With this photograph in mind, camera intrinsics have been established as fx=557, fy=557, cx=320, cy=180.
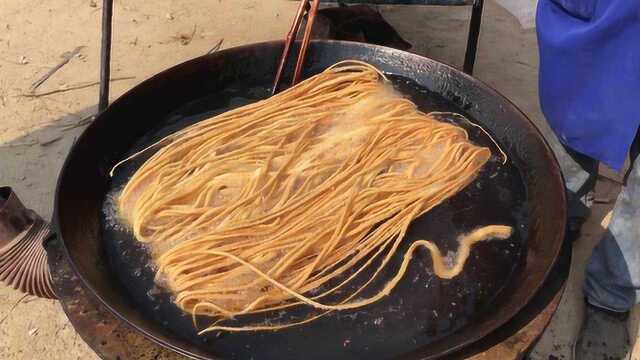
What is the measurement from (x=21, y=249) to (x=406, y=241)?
57.0 inches

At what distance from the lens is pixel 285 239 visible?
1623 mm

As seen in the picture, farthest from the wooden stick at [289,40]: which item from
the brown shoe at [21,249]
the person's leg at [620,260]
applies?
the person's leg at [620,260]

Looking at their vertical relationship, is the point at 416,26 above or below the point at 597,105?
below

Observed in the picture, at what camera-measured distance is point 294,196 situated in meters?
1.76

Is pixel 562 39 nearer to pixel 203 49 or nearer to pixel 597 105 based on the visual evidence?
pixel 597 105

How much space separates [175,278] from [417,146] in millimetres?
932

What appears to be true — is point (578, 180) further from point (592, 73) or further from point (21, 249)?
point (21, 249)

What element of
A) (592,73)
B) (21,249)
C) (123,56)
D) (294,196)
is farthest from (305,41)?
(123,56)

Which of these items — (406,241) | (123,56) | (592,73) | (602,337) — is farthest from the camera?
(123,56)

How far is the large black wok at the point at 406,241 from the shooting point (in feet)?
4.65

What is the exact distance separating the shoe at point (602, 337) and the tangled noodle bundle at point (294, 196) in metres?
1.19

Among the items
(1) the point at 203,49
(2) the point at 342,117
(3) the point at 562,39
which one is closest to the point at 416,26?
(1) the point at 203,49

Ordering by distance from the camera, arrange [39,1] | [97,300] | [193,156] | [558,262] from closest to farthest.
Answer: [97,300], [558,262], [193,156], [39,1]

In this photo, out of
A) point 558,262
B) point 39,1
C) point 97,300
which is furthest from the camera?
A: point 39,1
